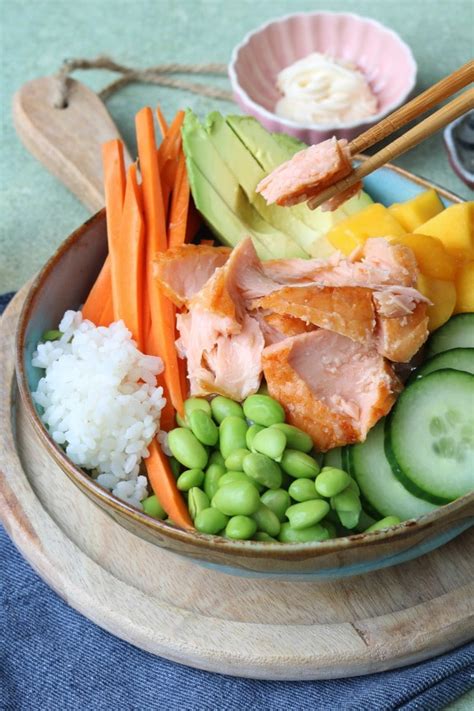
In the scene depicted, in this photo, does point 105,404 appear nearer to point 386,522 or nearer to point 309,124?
point 386,522

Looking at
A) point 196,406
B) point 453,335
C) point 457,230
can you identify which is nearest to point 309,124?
point 457,230

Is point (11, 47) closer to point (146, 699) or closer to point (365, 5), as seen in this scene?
point (365, 5)

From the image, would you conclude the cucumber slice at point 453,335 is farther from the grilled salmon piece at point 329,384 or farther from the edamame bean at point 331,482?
the edamame bean at point 331,482

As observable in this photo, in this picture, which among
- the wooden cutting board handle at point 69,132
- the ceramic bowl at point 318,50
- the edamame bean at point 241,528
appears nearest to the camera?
the edamame bean at point 241,528

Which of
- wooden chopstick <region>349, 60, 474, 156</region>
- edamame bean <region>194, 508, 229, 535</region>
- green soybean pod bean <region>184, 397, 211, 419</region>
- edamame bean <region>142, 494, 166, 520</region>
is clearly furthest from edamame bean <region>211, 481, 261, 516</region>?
wooden chopstick <region>349, 60, 474, 156</region>

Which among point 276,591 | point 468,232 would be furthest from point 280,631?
point 468,232

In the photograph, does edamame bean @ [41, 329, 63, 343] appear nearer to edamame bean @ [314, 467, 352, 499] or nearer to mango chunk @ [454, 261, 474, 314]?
edamame bean @ [314, 467, 352, 499]

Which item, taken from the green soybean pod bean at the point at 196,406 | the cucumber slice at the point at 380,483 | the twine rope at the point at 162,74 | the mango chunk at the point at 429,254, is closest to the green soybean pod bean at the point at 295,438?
the cucumber slice at the point at 380,483
